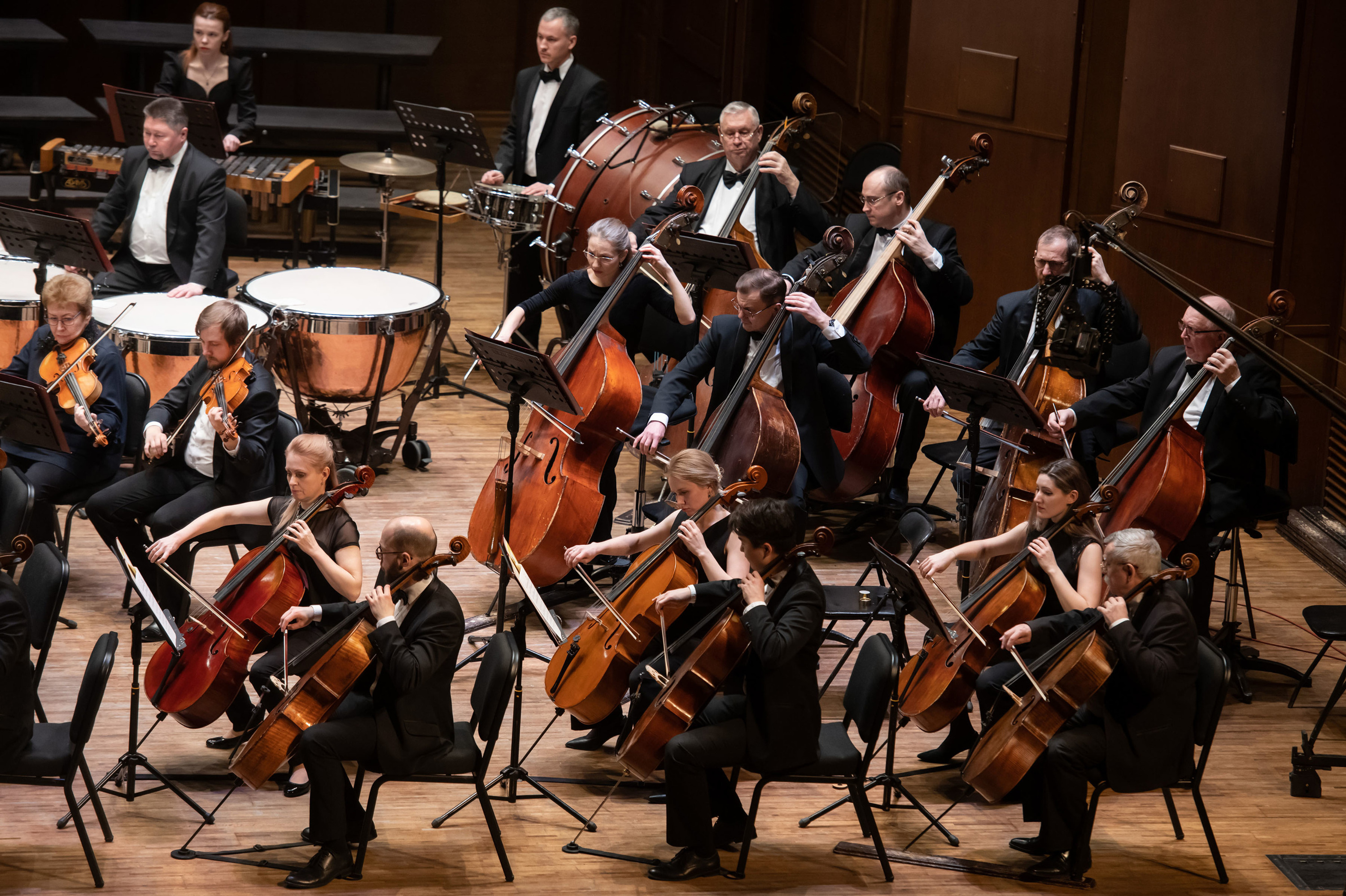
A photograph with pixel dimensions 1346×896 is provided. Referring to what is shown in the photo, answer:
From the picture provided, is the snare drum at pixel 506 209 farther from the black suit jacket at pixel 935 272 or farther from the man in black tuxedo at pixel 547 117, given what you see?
the black suit jacket at pixel 935 272

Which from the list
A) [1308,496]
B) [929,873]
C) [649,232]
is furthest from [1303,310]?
[929,873]

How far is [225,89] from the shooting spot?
9.05m

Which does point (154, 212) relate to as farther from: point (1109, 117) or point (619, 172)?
point (1109, 117)

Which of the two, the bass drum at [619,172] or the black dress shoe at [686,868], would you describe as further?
the bass drum at [619,172]

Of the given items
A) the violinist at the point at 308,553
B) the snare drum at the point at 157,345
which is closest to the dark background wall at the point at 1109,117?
the snare drum at the point at 157,345

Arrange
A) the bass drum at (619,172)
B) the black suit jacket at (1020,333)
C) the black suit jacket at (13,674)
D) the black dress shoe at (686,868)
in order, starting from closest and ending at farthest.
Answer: the black suit jacket at (13,674)
the black dress shoe at (686,868)
the black suit jacket at (1020,333)
the bass drum at (619,172)

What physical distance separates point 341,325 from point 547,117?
89.3 inches

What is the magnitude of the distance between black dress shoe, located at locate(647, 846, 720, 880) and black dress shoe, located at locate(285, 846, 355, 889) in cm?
82

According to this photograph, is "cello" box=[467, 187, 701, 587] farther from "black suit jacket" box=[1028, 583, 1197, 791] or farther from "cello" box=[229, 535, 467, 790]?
"black suit jacket" box=[1028, 583, 1197, 791]

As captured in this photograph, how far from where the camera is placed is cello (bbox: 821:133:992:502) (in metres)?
6.05

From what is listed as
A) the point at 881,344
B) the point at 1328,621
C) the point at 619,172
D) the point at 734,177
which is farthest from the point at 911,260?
the point at 1328,621

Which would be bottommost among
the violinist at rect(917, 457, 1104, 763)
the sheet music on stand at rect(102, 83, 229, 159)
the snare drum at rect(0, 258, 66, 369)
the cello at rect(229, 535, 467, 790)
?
the cello at rect(229, 535, 467, 790)

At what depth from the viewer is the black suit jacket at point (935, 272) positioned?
6285 mm

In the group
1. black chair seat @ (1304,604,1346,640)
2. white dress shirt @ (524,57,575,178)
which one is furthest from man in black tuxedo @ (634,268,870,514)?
white dress shirt @ (524,57,575,178)
